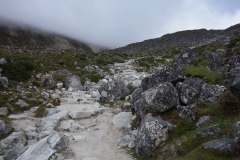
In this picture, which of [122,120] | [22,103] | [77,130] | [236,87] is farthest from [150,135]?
[22,103]

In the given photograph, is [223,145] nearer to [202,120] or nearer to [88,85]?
[202,120]

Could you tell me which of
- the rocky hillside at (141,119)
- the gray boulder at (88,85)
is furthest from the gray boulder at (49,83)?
the gray boulder at (88,85)

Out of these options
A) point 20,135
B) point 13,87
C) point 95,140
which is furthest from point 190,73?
point 13,87

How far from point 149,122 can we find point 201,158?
359 cm

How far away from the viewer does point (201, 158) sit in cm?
754

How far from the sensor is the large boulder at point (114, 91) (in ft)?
66.0

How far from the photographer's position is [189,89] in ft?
40.2

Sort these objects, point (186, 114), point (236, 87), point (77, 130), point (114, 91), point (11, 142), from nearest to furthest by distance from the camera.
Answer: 1. point (236, 87)
2. point (186, 114)
3. point (11, 142)
4. point (77, 130)
5. point (114, 91)

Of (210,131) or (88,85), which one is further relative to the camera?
(88,85)

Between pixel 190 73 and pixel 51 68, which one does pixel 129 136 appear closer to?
pixel 190 73

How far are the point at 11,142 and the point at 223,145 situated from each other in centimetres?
1087

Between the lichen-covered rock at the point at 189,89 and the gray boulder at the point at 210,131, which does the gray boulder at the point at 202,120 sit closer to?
the gray boulder at the point at 210,131

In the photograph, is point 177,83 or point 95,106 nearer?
point 177,83

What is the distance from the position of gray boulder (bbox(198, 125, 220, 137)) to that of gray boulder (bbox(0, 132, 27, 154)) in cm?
972
